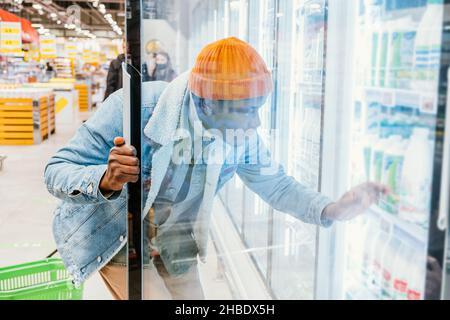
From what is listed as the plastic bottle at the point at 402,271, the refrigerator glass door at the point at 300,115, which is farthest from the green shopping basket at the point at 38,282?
the plastic bottle at the point at 402,271

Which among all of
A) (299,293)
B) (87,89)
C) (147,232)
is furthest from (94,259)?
(87,89)

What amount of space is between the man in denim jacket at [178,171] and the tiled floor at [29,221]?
591 millimetres

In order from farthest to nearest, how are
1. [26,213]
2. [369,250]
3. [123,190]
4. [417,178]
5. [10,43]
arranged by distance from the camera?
[10,43] < [26,213] < [369,250] < [123,190] < [417,178]

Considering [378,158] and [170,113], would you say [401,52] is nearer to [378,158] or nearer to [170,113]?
[378,158]

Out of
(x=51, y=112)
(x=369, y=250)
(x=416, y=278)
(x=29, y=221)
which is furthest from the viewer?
(x=51, y=112)

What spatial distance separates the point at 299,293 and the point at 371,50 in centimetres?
138

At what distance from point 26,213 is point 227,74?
14.4 feet

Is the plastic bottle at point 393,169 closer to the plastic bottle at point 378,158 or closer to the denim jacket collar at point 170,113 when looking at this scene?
the plastic bottle at point 378,158

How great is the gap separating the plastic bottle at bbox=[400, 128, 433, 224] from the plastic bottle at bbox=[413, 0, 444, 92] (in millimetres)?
138

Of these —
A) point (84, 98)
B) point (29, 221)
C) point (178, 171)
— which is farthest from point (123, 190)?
point (84, 98)

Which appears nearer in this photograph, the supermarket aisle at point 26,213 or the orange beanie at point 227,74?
the orange beanie at point 227,74

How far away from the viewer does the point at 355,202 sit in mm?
1841

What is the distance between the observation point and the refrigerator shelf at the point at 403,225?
5.61 feet

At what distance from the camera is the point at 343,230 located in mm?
2182
